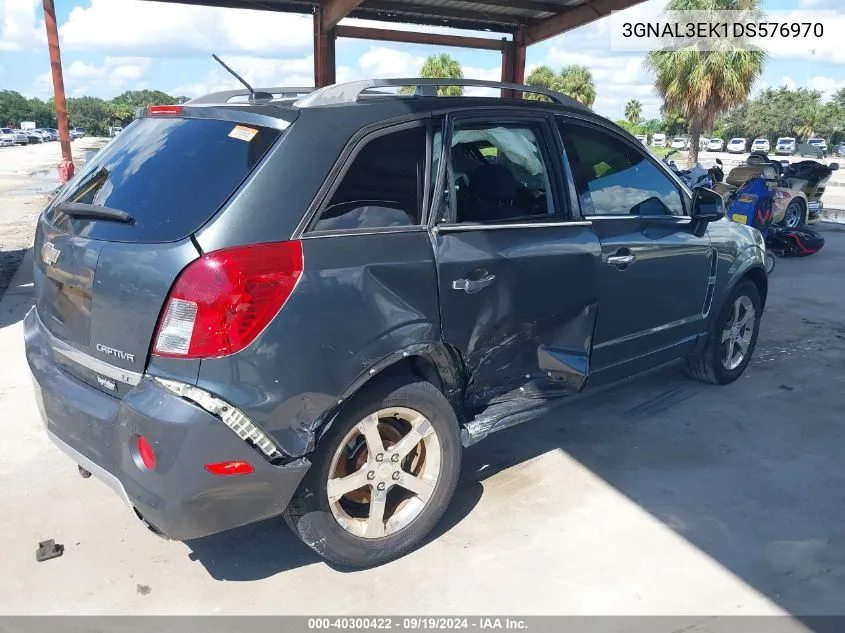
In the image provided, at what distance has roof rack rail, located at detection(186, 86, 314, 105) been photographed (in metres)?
3.55

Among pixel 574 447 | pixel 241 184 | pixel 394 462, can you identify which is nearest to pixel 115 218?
pixel 241 184

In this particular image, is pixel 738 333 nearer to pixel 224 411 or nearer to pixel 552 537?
pixel 552 537

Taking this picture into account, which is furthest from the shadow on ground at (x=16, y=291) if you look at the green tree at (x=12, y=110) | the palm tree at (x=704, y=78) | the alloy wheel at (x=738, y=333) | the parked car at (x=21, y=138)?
the green tree at (x=12, y=110)

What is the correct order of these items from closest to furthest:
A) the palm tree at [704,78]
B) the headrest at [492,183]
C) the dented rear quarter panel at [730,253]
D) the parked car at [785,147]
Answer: the headrest at [492,183], the dented rear quarter panel at [730,253], the palm tree at [704,78], the parked car at [785,147]

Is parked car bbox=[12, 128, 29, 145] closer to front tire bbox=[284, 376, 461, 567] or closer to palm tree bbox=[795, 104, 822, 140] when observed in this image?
palm tree bbox=[795, 104, 822, 140]

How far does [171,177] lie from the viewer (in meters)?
2.62

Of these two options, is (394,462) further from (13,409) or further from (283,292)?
(13,409)

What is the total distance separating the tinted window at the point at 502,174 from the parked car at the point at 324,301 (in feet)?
0.04

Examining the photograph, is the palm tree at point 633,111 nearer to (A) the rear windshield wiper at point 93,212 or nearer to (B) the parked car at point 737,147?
(B) the parked car at point 737,147

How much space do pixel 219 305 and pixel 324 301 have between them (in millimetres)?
371

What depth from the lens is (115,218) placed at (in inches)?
103

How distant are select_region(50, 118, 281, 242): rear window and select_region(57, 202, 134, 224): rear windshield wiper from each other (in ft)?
0.07

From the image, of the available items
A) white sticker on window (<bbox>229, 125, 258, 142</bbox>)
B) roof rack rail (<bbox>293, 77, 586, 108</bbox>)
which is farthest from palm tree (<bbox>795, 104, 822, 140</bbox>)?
white sticker on window (<bbox>229, 125, 258, 142</bbox>)

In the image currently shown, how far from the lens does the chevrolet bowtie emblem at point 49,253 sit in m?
2.78
